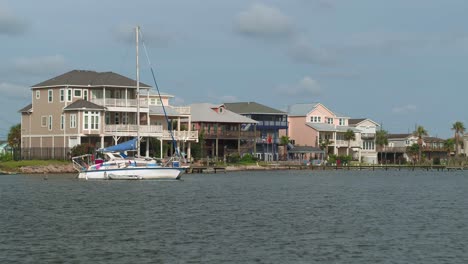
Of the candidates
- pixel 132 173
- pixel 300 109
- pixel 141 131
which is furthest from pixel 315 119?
pixel 132 173

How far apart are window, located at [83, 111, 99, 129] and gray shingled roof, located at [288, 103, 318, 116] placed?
5755 cm

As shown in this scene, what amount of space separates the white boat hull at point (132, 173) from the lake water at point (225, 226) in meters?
4.75

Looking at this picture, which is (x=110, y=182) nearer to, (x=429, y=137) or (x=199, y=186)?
(x=199, y=186)

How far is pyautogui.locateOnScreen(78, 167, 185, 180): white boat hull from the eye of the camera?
70.9 metres

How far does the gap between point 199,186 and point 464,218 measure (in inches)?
1156

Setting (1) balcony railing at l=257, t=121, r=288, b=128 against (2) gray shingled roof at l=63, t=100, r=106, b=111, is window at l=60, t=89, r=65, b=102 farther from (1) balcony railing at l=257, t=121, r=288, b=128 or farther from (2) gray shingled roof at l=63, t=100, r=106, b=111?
(1) balcony railing at l=257, t=121, r=288, b=128

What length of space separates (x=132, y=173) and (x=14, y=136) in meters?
42.0

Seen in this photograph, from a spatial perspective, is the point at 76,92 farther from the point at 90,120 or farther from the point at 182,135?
the point at 182,135

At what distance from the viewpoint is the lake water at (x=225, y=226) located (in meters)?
30.7

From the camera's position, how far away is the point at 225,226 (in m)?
39.2

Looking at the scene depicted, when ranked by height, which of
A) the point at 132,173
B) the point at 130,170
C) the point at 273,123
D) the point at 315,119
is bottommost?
the point at 132,173

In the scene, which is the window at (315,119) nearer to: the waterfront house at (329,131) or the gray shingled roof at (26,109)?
the waterfront house at (329,131)

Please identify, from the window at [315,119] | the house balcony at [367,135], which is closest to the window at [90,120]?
the window at [315,119]

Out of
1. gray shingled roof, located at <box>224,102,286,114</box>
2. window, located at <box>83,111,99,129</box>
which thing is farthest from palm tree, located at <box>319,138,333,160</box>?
window, located at <box>83,111,99,129</box>
